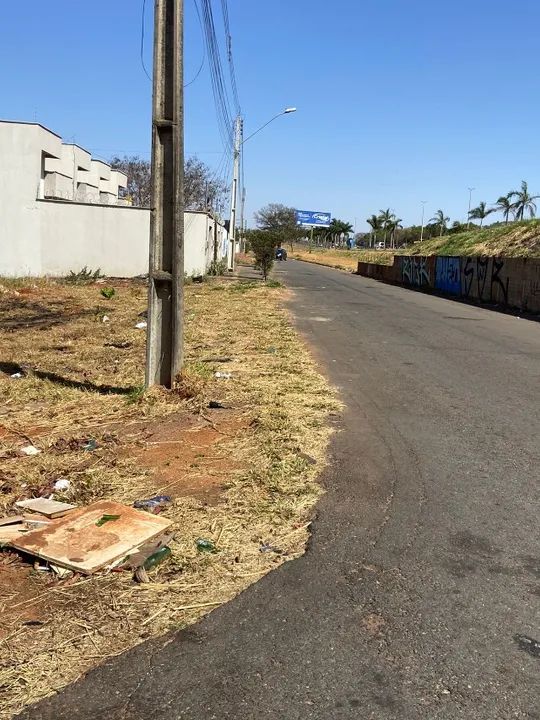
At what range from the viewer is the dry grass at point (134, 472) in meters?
3.07

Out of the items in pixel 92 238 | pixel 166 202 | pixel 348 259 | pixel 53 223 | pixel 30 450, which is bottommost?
pixel 30 450

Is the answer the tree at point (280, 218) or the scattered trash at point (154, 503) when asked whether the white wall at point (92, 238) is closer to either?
the scattered trash at point (154, 503)

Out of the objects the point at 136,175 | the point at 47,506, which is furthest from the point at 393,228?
the point at 47,506

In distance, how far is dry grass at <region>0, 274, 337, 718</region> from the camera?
121 inches

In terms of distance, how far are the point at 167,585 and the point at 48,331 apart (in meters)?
10.5

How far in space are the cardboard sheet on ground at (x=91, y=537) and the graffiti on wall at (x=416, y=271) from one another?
1265 inches

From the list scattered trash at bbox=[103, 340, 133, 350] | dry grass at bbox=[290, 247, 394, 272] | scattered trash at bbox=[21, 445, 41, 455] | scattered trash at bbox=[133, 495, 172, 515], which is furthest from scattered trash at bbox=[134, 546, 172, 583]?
dry grass at bbox=[290, 247, 394, 272]

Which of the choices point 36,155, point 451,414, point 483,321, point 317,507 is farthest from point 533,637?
point 36,155

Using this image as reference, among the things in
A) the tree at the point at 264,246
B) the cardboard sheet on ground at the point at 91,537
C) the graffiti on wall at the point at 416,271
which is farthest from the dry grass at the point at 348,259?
the cardboard sheet on ground at the point at 91,537

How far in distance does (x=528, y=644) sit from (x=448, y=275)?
29.9m

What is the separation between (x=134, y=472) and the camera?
5199 millimetres

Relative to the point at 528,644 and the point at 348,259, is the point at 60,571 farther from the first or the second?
the point at 348,259

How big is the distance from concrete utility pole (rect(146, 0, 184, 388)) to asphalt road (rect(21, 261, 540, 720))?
2306mm

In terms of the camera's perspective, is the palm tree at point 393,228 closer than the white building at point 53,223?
No
